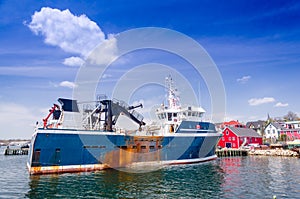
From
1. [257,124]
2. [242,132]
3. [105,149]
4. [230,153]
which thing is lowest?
[230,153]

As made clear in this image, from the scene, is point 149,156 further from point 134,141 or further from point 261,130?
point 261,130

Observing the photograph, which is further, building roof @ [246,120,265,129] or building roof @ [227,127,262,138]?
building roof @ [246,120,265,129]

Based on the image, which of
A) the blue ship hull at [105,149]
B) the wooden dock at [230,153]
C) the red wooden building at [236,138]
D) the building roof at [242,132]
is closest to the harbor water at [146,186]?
the blue ship hull at [105,149]

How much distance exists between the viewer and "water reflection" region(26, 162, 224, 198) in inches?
613

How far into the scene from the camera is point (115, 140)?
25828 millimetres

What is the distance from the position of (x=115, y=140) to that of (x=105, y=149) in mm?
1432

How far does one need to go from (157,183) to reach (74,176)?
8083 millimetres

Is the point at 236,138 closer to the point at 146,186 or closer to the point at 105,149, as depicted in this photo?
the point at 105,149

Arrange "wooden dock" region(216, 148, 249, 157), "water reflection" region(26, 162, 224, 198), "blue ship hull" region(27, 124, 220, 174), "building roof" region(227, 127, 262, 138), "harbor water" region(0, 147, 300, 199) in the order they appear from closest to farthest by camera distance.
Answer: "harbor water" region(0, 147, 300, 199), "water reflection" region(26, 162, 224, 198), "blue ship hull" region(27, 124, 220, 174), "wooden dock" region(216, 148, 249, 157), "building roof" region(227, 127, 262, 138)

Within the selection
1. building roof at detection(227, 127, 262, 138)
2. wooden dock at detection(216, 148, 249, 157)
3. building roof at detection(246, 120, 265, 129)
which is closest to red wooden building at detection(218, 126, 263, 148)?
building roof at detection(227, 127, 262, 138)

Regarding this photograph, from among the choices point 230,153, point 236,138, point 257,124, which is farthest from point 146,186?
point 257,124

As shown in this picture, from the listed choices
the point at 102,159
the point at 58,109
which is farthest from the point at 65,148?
the point at 58,109

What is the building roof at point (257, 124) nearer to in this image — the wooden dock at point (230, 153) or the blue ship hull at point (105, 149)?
the wooden dock at point (230, 153)

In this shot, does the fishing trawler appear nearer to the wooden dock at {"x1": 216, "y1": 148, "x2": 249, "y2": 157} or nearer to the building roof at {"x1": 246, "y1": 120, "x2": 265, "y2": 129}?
the wooden dock at {"x1": 216, "y1": 148, "x2": 249, "y2": 157}
